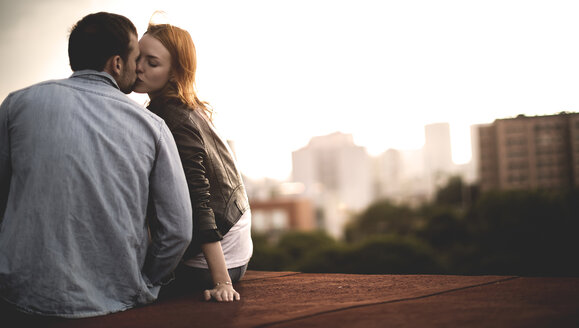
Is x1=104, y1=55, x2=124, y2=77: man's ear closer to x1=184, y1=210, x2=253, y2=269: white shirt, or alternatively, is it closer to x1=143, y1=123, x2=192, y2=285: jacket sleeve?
x1=143, y1=123, x2=192, y2=285: jacket sleeve

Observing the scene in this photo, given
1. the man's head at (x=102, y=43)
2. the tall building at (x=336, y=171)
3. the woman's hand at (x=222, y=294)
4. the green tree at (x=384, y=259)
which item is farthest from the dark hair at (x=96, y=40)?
the tall building at (x=336, y=171)

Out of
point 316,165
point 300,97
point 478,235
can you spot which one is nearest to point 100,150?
point 478,235

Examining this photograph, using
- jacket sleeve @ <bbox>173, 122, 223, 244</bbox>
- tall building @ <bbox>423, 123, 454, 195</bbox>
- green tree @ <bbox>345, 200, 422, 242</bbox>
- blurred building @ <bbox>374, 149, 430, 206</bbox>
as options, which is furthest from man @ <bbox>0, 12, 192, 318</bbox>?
blurred building @ <bbox>374, 149, 430, 206</bbox>

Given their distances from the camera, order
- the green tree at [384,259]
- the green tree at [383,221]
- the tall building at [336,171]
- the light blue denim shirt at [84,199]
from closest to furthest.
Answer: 1. the light blue denim shirt at [84,199]
2. the green tree at [384,259]
3. the green tree at [383,221]
4. the tall building at [336,171]

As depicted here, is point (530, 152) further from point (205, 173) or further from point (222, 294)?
point (222, 294)

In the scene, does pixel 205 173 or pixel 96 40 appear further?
pixel 205 173

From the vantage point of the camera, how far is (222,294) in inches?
68.6

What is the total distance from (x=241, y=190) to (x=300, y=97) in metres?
62.0

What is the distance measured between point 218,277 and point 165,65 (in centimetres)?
78

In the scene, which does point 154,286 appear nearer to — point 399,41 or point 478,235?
point 478,235

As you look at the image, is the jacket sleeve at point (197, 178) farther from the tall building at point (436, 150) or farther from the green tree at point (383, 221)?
the tall building at point (436, 150)

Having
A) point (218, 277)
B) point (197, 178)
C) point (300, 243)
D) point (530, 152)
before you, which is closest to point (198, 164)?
point (197, 178)

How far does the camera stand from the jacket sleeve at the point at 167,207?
5.45 ft

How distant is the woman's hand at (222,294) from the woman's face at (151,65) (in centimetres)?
75
